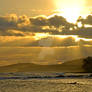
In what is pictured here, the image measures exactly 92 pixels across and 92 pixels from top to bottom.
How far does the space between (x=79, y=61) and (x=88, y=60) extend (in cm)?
3914

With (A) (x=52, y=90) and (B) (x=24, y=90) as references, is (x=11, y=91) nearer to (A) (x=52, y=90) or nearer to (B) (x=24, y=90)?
(B) (x=24, y=90)

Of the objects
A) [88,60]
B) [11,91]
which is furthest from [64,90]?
[88,60]

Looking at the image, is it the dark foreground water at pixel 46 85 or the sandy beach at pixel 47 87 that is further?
the dark foreground water at pixel 46 85

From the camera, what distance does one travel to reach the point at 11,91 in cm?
2291

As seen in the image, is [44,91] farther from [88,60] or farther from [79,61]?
[79,61]

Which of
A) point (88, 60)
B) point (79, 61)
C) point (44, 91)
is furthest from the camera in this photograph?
point (79, 61)

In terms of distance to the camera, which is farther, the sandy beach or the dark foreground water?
the dark foreground water

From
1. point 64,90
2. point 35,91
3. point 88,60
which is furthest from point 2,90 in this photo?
point 88,60

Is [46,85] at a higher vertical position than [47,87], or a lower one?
lower

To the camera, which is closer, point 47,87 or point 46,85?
point 47,87

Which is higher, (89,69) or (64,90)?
(64,90)

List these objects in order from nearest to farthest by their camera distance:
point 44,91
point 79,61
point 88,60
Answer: point 44,91 → point 88,60 → point 79,61

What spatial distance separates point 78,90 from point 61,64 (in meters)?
79.4

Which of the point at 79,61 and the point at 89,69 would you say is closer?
the point at 89,69
